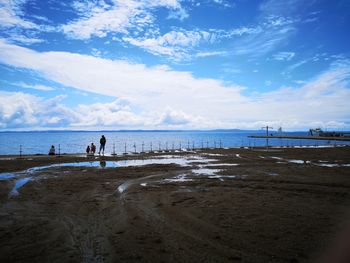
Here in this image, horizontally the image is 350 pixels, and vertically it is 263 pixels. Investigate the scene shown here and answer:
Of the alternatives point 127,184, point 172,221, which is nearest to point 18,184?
point 127,184

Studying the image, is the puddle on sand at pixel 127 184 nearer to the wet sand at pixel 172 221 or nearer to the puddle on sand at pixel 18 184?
the wet sand at pixel 172 221

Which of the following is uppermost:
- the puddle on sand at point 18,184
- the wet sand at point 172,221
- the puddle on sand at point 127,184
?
the puddle on sand at point 18,184

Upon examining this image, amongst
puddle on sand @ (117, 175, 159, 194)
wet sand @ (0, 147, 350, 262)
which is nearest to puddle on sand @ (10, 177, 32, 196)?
wet sand @ (0, 147, 350, 262)

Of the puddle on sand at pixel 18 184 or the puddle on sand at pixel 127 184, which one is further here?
the puddle on sand at pixel 127 184

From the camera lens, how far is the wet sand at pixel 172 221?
5742mm

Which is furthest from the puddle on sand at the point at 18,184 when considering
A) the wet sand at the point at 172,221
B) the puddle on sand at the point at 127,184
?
the puddle on sand at the point at 127,184

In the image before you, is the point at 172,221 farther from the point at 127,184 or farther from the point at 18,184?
the point at 18,184

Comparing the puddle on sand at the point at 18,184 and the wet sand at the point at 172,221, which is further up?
the puddle on sand at the point at 18,184

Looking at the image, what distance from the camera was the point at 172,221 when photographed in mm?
7906

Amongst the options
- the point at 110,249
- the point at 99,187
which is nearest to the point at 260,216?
the point at 110,249

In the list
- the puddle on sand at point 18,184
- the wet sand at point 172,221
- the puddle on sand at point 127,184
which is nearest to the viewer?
A: the wet sand at point 172,221

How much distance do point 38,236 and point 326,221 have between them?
840 centimetres

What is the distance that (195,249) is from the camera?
591cm

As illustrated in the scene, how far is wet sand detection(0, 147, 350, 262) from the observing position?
18.8ft
